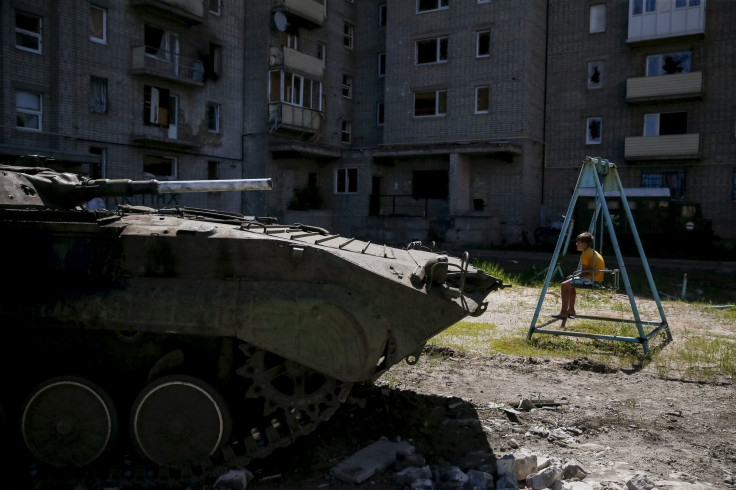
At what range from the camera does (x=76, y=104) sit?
69.1ft

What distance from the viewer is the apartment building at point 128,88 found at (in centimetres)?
2002

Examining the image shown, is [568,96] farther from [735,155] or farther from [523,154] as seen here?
[735,155]

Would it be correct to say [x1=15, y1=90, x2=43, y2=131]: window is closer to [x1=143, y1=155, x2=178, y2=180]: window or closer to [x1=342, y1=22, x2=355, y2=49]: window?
[x1=143, y1=155, x2=178, y2=180]: window

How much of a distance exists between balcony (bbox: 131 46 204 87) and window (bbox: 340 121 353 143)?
8783 mm

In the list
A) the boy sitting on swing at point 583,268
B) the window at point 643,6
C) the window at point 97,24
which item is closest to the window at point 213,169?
the window at point 97,24

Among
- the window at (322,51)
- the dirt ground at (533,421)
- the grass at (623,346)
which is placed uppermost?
the window at (322,51)

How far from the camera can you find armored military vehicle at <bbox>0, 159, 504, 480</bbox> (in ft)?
14.3

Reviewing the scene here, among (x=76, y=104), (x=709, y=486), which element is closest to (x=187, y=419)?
(x=709, y=486)

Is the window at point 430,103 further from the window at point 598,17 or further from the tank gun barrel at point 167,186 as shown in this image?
the tank gun barrel at point 167,186

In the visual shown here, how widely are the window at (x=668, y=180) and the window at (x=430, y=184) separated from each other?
8045 mm

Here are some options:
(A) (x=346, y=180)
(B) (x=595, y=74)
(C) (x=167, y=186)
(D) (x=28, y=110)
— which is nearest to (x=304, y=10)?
(A) (x=346, y=180)

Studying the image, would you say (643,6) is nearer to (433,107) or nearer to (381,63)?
(433,107)

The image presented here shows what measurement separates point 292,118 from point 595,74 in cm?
1291

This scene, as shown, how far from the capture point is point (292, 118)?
27.8 metres
